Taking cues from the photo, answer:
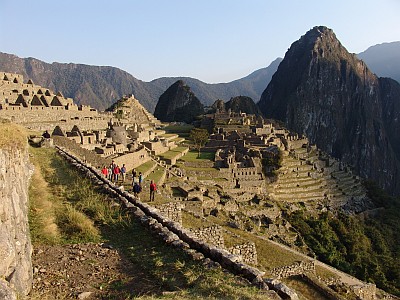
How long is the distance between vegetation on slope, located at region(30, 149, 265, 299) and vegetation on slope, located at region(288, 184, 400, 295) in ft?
70.2

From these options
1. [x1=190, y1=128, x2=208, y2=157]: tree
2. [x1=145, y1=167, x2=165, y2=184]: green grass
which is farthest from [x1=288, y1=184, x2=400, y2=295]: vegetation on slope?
[x1=190, y1=128, x2=208, y2=157]: tree

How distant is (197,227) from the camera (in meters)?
12.0

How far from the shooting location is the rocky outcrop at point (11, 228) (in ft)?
12.8

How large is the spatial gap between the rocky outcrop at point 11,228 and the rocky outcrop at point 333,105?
16251cm

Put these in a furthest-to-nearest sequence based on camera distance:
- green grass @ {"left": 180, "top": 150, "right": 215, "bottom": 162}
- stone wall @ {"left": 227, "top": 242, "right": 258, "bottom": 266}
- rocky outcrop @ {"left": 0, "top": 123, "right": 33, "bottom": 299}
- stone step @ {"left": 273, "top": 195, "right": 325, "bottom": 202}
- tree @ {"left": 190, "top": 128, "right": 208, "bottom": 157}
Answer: tree @ {"left": 190, "top": 128, "right": 208, "bottom": 157} < stone step @ {"left": 273, "top": 195, "right": 325, "bottom": 202} < green grass @ {"left": 180, "top": 150, "right": 215, "bottom": 162} < stone wall @ {"left": 227, "top": 242, "right": 258, "bottom": 266} < rocky outcrop @ {"left": 0, "top": 123, "right": 33, "bottom": 299}

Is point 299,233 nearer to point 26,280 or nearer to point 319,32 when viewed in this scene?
point 26,280

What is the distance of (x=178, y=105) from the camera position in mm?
115500

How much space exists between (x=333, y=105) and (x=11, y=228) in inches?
7332

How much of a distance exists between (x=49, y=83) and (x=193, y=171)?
106 metres

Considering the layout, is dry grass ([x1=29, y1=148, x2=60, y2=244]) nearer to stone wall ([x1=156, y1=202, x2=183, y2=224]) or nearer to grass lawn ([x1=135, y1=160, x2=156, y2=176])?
stone wall ([x1=156, y1=202, x2=183, y2=224])

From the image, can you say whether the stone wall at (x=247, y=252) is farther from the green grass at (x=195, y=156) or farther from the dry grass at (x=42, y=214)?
the green grass at (x=195, y=156)

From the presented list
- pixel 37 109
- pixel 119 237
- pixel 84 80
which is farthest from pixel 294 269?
pixel 84 80

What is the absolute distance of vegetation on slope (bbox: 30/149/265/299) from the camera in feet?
16.5

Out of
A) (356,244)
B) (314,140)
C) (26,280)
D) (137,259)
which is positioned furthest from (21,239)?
(314,140)
